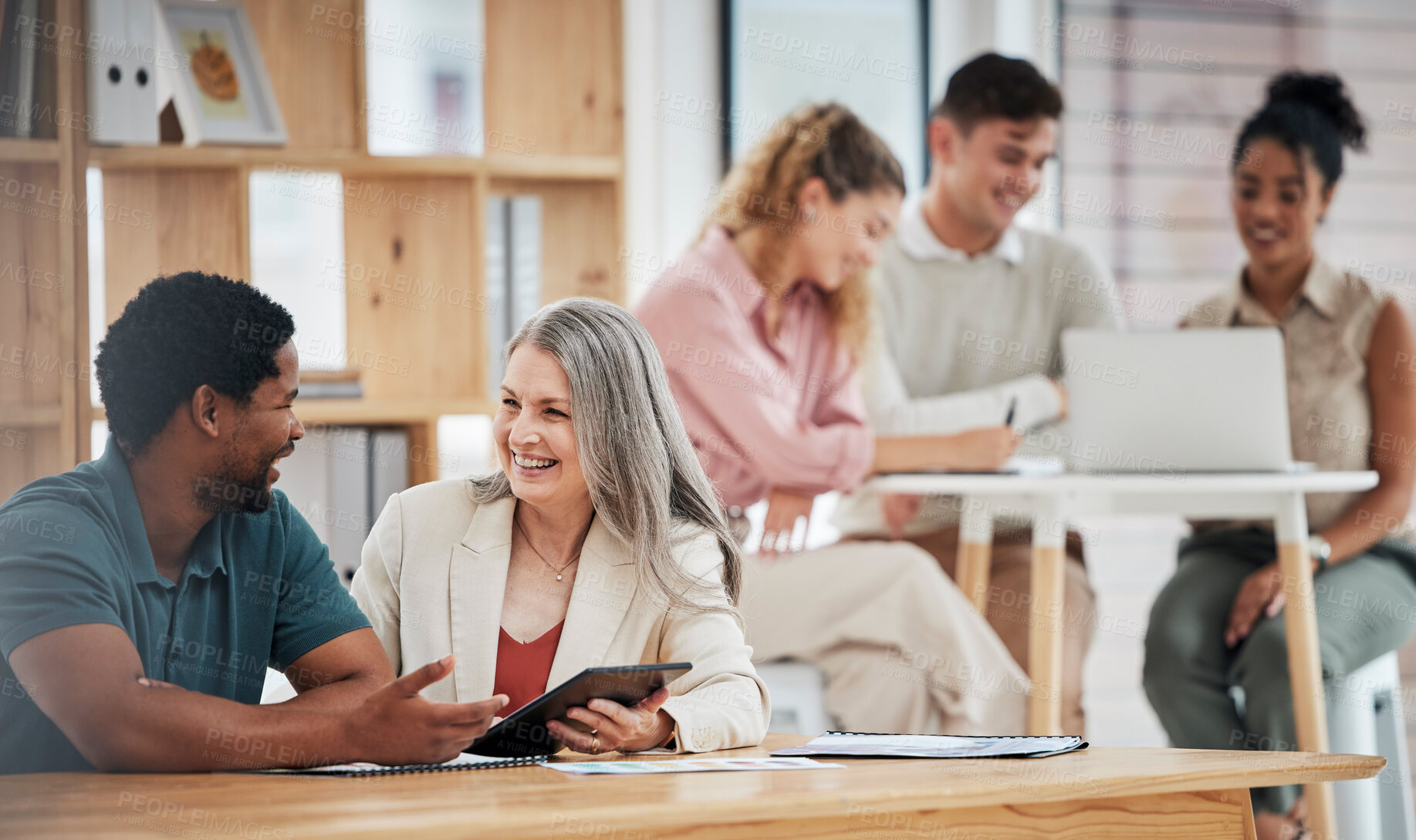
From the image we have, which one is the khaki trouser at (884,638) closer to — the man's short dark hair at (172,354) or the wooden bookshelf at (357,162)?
the wooden bookshelf at (357,162)

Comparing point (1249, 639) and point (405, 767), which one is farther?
point (1249, 639)

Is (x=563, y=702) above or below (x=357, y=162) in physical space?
below

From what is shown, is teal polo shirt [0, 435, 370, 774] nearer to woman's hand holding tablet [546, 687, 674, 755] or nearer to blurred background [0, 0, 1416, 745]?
woman's hand holding tablet [546, 687, 674, 755]

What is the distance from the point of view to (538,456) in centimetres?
153

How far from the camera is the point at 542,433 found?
4.99 feet

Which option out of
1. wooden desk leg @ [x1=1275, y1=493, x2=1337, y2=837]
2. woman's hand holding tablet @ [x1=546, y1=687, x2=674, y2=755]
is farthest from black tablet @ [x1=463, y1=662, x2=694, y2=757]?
wooden desk leg @ [x1=1275, y1=493, x2=1337, y2=837]

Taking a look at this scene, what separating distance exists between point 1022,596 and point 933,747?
5.62 ft

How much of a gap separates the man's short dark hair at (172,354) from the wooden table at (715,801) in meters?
0.34

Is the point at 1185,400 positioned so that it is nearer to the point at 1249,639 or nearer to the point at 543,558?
the point at 1249,639

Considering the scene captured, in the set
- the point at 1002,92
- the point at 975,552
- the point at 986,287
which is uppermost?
the point at 1002,92

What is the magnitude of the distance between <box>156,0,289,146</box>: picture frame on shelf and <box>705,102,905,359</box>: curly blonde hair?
3.20 feet
